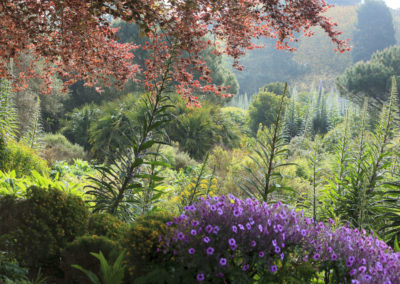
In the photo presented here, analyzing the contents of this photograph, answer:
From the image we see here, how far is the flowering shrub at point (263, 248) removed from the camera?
Result: 179 cm

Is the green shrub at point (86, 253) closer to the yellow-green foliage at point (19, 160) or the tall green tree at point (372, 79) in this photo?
the yellow-green foliage at point (19, 160)

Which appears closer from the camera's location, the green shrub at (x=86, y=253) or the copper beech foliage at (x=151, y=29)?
the green shrub at (x=86, y=253)

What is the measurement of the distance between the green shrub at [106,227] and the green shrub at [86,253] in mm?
294

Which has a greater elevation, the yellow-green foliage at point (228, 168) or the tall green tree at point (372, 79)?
the tall green tree at point (372, 79)

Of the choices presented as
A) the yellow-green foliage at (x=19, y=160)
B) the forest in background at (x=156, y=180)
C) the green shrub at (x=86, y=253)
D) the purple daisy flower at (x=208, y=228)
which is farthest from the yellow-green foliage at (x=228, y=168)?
the purple daisy flower at (x=208, y=228)

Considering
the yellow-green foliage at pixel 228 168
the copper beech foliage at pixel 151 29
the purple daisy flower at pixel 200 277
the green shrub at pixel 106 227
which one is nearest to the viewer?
the purple daisy flower at pixel 200 277

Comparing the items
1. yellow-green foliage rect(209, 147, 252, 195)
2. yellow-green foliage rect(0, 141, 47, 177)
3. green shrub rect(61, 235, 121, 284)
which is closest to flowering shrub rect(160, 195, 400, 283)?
green shrub rect(61, 235, 121, 284)

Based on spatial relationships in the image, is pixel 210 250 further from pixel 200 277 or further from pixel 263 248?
pixel 263 248

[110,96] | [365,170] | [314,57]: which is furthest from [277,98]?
[314,57]

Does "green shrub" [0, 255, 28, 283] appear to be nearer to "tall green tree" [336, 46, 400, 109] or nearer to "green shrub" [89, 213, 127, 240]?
"green shrub" [89, 213, 127, 240]

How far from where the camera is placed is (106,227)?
2531 mm

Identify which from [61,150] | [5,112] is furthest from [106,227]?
[61,150]

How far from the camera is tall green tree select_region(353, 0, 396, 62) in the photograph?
74.1 m

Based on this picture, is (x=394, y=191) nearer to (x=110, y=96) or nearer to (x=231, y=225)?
(x=231, y=225)
